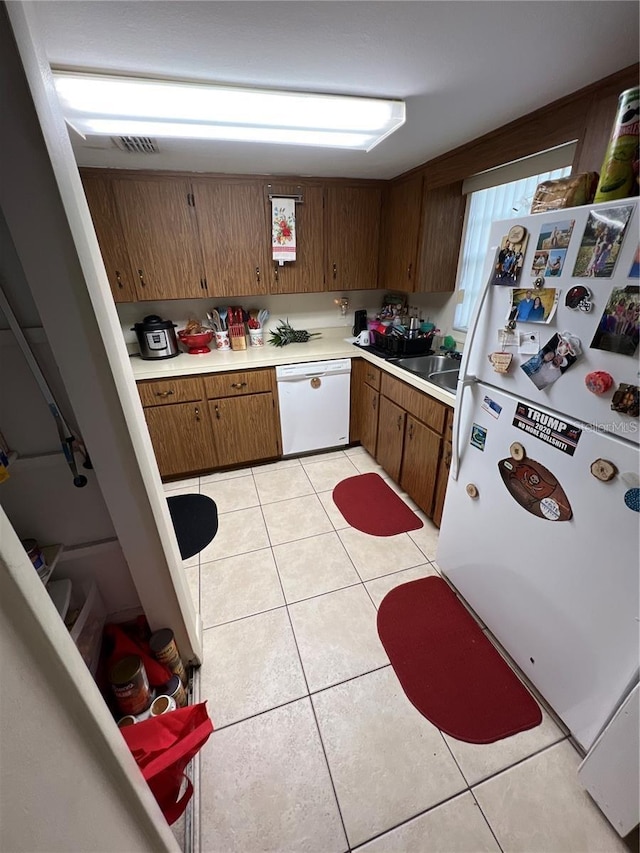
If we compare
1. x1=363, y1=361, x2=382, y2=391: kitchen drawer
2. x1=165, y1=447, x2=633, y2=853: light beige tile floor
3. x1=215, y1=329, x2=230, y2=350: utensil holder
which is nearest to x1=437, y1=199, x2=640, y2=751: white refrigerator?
x1=165, y1=447, x2=633, y2=853: light beige tile floor

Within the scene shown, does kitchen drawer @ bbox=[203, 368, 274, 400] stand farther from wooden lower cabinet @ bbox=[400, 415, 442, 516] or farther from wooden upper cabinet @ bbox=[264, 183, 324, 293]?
wooden lower cabinet @ bbox=[400, 415, 442, 516]

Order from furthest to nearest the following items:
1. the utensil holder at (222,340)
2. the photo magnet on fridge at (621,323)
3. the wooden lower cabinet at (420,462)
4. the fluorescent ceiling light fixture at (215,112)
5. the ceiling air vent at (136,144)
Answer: the utensil holder at (222,340)
the wooden lower cabinet at (420,462)
the ceiling air vent at (136,144)
the fluorescent ceiling light fixture at (215,112)
the photo magnet on fridge at (621,323)

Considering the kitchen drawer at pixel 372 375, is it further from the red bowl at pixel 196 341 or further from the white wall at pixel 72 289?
the white wall at pixel 72 289

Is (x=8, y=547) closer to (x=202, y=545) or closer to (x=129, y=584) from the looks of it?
(x=129, y=584)

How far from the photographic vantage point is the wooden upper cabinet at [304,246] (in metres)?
2.45

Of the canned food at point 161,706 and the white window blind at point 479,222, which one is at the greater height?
the white window blind at point 479,222

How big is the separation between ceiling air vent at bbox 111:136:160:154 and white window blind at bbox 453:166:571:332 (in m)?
1.84

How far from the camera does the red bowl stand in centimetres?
265

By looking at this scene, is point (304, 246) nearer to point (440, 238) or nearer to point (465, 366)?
point (440, 238)

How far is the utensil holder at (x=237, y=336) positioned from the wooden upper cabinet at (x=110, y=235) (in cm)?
71

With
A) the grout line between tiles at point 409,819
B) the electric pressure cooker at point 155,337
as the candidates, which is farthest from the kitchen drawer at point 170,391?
the grout line between tiles at point 409,819

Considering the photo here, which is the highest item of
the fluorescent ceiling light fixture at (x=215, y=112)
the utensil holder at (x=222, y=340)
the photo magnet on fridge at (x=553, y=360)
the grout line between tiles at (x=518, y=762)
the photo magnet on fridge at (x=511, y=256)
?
the fluorescent ceiling light fixture at (x=215, y=112)

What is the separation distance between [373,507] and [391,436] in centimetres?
53

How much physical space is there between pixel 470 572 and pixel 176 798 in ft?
4.42
